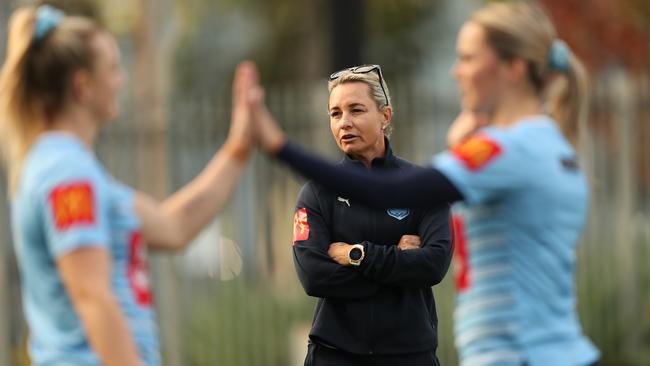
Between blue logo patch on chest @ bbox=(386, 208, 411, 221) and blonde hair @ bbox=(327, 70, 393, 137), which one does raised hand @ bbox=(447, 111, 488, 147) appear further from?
blonde hair @ bbox=(327, 70, 393, 137)

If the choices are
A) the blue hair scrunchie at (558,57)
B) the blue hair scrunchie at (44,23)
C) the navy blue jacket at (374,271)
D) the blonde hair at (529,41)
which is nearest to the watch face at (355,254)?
the navy blue jacket at (374,271)

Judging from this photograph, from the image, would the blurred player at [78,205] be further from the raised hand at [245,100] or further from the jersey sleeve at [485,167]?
the jersey sleeve at [485,167]

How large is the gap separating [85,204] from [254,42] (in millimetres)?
19528

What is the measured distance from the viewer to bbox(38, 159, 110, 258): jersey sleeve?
381cm

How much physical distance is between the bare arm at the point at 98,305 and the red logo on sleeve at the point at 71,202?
0.09 metres

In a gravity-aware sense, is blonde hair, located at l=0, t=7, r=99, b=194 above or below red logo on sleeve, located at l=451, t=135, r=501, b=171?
above

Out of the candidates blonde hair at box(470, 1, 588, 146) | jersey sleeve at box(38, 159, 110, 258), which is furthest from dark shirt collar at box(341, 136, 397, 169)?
jersey sleeve at box(38, 159, 110, 258)

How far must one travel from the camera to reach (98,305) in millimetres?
3758

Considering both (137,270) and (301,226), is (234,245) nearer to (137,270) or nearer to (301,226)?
(137,270)

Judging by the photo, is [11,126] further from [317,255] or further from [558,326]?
[558,326]

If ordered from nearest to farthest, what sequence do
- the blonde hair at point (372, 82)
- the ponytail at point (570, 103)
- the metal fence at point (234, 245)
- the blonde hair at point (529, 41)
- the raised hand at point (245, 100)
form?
the raised hand at point (245, 100)
the blonde hair at point (372, 82)
the blonde hair at point (529, 41)
the ponytail at point (570, 103)
the metal fence at point (234, 245)

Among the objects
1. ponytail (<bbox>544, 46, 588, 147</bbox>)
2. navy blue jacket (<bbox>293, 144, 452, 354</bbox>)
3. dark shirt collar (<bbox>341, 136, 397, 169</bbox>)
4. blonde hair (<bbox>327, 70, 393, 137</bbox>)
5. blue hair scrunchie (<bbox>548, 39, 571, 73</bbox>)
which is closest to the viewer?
blonde hair (<bbox>327, 70, 393, 137</bbox>)

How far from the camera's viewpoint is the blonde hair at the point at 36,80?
161 inches

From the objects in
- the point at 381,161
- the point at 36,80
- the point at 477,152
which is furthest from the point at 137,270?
the point at 477,152
